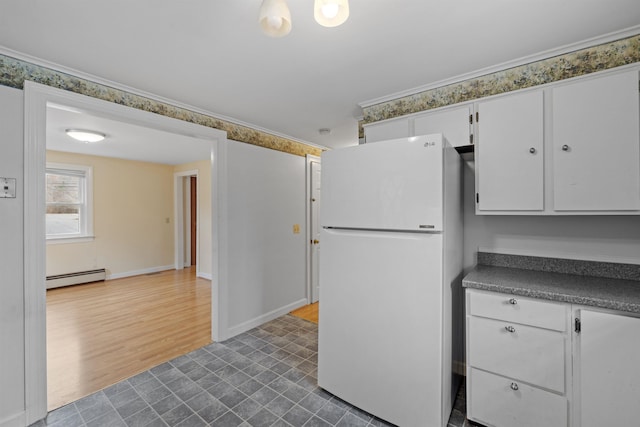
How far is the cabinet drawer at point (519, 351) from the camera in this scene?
145cm

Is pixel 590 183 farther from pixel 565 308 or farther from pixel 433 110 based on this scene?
pixel 433 110

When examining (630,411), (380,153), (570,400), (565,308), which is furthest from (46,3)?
(630,411)

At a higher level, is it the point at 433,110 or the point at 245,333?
the point at 433,110

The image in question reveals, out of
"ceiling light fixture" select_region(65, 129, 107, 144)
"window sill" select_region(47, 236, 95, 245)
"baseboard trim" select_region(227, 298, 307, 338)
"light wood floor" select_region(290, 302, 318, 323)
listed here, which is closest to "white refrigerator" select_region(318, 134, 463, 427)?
"baseboard trim" select_region(227, 298, 307, 338)

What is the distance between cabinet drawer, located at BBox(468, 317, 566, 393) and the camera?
145 centimetres

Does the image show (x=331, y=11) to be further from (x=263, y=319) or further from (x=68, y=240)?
(x=68, y=240)

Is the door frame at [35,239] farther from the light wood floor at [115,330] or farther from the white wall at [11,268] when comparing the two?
the light wood floor at [115,330]

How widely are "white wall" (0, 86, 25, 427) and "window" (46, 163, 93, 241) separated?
3878 mm

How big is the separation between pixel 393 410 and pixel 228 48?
2.40m

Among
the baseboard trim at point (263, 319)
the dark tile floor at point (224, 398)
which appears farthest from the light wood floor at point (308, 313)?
the dark tile floor at point (224, 398)

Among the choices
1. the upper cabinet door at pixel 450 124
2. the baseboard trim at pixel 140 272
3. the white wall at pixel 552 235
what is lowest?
the baseboard trim at pixel 140 272

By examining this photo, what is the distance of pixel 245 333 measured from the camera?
3.04 metres

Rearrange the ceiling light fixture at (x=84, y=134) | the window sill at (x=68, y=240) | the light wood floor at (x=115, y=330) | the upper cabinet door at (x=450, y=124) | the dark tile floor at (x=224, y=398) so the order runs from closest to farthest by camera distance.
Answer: the dark tile floor at (x=224, y=398) → the upper cabinet door at (x=450, y=124) → the light wood floor at (x=115, y=330) → the ceiling light fixture at (x=84, y=134) → the window sill at (x=68, y=240)

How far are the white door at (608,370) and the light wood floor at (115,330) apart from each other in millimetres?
2875
